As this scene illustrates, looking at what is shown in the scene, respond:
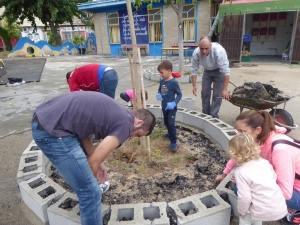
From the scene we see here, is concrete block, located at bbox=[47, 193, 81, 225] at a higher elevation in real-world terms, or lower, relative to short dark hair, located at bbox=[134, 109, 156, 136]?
lower

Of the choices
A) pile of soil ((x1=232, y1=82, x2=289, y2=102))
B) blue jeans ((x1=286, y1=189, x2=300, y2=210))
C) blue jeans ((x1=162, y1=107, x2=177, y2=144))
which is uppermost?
pile of soil ((x1=232, y1=82, x2=289, y2=102))

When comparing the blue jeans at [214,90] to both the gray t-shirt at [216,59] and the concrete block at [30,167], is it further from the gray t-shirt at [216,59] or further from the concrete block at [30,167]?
the concrete block at [30,167]

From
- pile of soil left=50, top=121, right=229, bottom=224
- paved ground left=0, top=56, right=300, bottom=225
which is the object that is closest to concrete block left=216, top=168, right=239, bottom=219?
pile of soil left=50, top=121, right=229, bottom=224

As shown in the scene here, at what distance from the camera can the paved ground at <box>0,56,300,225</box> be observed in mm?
2627

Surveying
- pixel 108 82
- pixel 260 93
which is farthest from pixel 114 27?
pixel 260 93

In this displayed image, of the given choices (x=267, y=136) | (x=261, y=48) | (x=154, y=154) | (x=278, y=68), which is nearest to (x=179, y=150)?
(x=154, y=154)

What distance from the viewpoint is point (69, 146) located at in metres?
1.69

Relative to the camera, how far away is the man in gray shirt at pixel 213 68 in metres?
3.89

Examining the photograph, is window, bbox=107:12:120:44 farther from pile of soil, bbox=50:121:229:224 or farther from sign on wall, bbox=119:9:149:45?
pile of soil, bbox=50:121:229:224

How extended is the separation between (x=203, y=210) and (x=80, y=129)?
123cm

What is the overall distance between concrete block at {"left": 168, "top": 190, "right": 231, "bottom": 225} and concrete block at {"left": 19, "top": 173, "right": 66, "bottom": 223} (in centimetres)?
112

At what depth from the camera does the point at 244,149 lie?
1793mm

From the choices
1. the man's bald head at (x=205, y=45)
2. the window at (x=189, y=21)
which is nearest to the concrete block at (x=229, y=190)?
the man's bald head at (x=205, y=45)

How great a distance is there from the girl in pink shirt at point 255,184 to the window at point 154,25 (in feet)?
49.2
